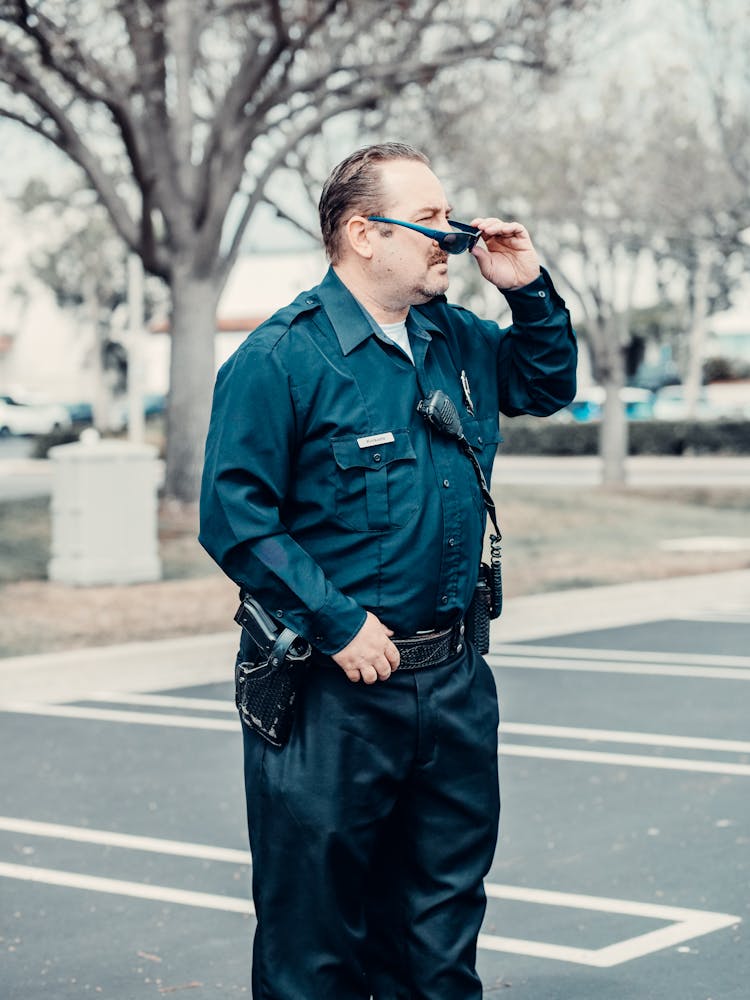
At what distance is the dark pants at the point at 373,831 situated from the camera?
3.32 m

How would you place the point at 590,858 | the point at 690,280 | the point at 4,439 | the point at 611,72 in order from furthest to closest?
the point at 4,439
the point at 690,280
the point at 611,72
the point at 590,858

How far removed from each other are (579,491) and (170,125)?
25.5 ft

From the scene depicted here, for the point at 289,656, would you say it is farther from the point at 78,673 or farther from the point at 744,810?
the point at 78,673

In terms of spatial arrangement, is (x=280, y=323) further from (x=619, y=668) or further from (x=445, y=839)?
(x=619, y=668)

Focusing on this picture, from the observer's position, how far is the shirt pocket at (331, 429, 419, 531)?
3283 mm

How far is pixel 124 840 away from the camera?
6145mm

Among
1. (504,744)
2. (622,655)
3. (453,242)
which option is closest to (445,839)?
(453,242)

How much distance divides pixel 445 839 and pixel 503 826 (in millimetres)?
2892

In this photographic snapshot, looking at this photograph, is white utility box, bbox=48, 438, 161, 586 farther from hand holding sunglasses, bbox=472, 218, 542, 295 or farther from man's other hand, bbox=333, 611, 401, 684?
man's other hand, bbox=333, 611, 401, 684

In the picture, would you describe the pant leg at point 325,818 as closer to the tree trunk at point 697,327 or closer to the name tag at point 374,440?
the name tag at point 374,440

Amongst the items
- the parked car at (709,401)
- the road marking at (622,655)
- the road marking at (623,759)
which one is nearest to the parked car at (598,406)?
the parked car at (709,401)

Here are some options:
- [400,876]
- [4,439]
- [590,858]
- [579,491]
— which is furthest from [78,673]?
[4,439]

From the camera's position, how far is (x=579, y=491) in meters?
22.3

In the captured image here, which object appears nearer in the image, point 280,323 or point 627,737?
point 280,323
